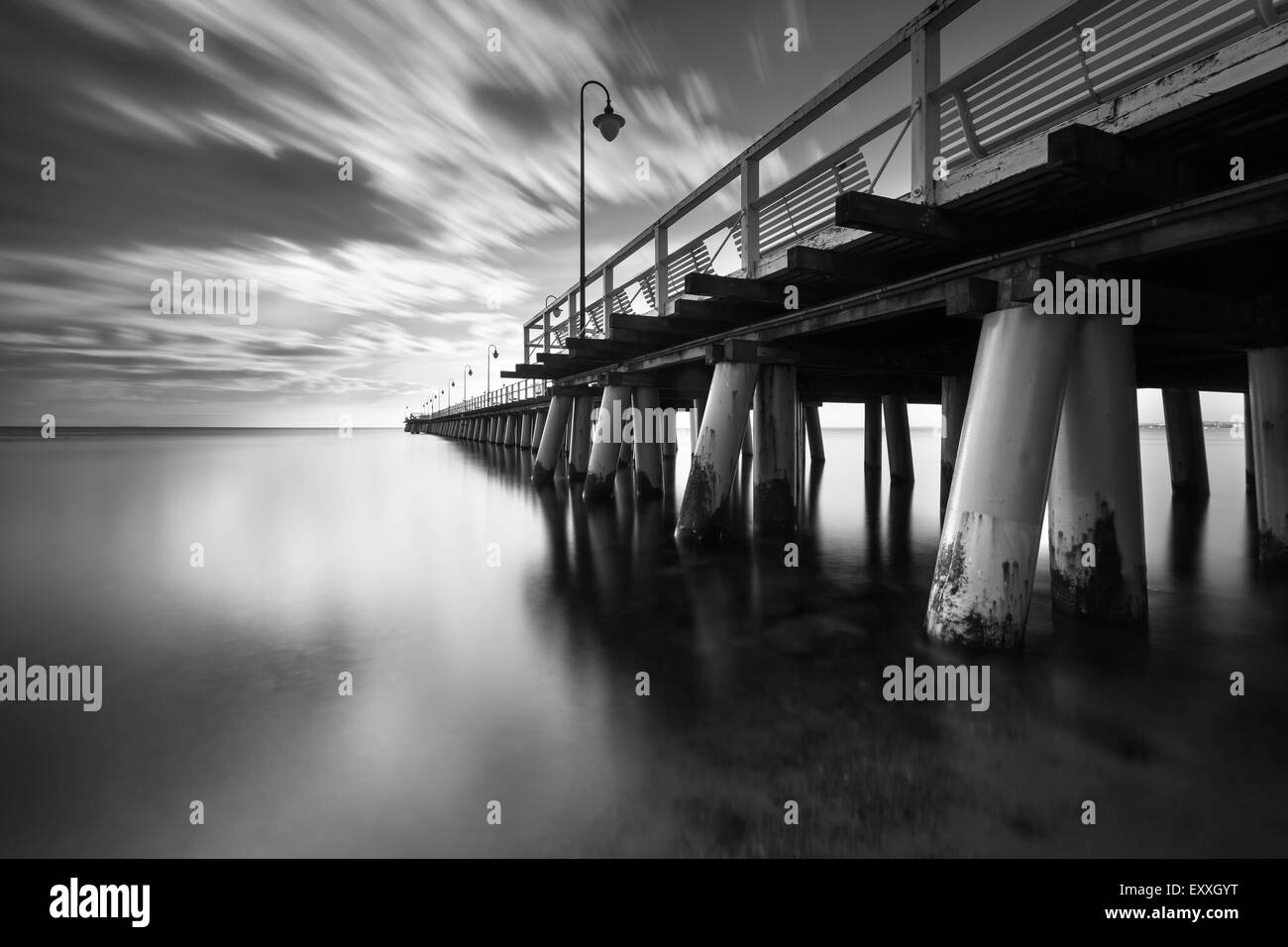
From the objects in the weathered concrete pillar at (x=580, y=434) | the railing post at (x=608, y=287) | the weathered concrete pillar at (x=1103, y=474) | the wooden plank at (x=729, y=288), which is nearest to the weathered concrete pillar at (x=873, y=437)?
the weathered concrete pillar at (x=580, y=434)

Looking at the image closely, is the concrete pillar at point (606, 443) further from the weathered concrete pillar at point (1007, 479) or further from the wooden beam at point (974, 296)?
the weathered concrete pillar at point (1007, 479)

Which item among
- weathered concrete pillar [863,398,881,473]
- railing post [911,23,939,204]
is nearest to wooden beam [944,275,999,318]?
railing post [911,23,939,204]

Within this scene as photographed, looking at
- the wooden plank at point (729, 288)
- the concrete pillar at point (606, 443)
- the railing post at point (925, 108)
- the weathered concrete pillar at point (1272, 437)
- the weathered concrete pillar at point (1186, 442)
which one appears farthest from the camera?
the weathered concrete pillar at point (1186, 442)

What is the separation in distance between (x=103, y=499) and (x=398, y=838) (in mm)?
25584

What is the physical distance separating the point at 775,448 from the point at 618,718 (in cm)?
774

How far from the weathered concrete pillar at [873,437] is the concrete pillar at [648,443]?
1350 centimetres

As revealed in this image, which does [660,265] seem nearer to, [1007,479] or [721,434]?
[721,434]

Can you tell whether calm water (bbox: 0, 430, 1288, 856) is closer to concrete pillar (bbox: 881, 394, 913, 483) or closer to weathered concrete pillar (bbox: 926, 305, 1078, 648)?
weathered concrete pillar (bbox: 926, 305, 1078, 648)

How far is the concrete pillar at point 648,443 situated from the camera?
1736cm

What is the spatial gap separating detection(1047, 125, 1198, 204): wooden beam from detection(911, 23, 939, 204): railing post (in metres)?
1.31

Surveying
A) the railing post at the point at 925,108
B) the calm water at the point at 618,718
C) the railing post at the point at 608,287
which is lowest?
the calm water at the point at 618,718

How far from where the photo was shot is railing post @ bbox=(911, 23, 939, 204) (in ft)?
17.9

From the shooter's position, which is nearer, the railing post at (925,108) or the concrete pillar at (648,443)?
the railing post at (925,108)
